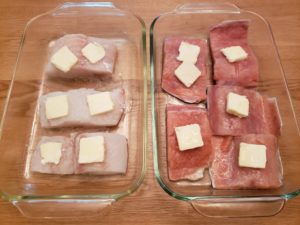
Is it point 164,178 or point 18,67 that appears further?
point 18,67

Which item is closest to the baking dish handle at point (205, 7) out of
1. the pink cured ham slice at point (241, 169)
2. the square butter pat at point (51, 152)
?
the pink cured ham slice at point (241, 169)

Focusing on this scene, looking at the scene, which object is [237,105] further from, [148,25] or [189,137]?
[148,25]

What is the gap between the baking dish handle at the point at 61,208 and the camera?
1.23 metres

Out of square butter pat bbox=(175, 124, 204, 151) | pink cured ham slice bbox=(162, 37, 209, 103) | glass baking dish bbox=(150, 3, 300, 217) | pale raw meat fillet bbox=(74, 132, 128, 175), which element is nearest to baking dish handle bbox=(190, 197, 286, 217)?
glass baking dish bbox=(150, 3, 300, 217)

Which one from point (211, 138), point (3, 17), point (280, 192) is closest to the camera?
point (280, 192)

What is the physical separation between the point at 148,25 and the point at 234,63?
0.49 m

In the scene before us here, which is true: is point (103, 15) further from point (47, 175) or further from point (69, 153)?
point (47, 175)

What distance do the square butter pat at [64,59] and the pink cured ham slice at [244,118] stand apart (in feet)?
2.20

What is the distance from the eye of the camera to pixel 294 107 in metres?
1.48

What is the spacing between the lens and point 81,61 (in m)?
1.51

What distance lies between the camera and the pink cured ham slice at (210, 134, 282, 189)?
125 centimetres

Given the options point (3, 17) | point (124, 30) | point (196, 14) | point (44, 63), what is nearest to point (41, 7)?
point (3, 17)

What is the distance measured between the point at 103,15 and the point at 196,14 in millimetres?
475

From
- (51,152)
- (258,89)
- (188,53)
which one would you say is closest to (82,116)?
(51,152)
